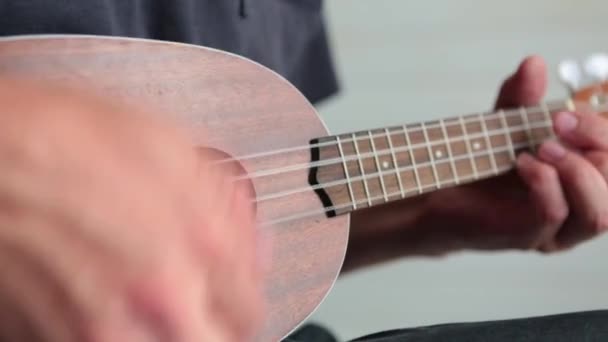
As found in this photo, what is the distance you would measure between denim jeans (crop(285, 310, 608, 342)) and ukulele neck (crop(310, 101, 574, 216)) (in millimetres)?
124

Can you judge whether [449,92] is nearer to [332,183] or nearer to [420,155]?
[420,155]

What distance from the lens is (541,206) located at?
768 millimetres

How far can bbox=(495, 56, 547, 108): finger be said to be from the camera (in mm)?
805

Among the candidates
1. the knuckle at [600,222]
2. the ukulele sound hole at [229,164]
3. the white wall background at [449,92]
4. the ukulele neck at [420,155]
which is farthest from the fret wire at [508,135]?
the white wall background at [449,92]

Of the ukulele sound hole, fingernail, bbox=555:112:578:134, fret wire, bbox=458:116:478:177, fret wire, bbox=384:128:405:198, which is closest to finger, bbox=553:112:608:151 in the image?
fingernail, bbox=555:112:578:134

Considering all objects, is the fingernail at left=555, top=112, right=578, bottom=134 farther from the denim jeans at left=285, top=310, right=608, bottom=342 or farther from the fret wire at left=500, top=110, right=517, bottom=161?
the denim jeans at left=285, top=310, right=608, bottom=342

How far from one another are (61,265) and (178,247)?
0.04 metres

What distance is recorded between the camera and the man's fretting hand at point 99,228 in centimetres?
27

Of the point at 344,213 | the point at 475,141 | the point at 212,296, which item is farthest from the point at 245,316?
the point at 475,141

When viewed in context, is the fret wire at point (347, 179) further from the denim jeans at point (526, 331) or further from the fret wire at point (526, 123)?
the fret wire at point (526, 123)

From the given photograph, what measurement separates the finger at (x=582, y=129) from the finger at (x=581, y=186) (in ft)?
0.05

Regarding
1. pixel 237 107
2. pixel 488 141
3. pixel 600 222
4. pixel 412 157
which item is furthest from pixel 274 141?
pixel 600 222

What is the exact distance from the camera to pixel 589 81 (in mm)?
847

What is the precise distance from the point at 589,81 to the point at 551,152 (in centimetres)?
14
